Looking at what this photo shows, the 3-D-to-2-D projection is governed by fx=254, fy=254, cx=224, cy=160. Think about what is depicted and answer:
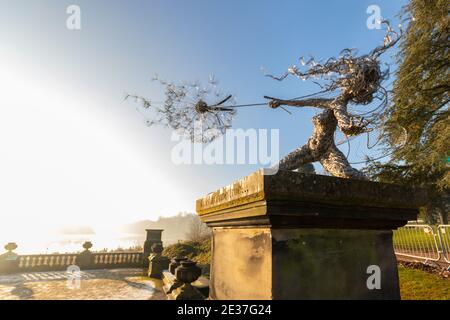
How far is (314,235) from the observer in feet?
4.60

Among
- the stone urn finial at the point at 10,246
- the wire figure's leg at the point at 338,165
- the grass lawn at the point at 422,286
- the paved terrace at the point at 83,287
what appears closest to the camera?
the wire figure's leg at the point at 338,165

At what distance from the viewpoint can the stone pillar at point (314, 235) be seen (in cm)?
129

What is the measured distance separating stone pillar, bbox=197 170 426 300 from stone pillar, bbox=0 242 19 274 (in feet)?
52.9

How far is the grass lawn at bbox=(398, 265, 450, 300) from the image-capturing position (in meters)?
5.04

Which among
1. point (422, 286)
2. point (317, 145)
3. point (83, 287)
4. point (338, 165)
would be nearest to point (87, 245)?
point (83, 287)

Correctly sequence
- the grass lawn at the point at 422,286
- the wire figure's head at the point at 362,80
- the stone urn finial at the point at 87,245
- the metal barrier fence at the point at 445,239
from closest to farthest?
the wire figure's head at the point at 362,80 → the grass lawn at the point at 422,286 → the metal barrier fence at the point at 445,239 → the stone urn finial at the point at 87,245

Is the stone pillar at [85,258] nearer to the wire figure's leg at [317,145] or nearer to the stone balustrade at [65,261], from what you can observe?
the stone balustrade at [65,261]

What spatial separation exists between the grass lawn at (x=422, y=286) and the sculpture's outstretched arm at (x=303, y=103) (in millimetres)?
5007

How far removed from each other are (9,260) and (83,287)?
6.60 meters

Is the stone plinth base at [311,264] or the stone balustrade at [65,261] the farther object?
the stone balustrade at [65,261]

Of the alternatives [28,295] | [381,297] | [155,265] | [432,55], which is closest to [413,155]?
[432,55]

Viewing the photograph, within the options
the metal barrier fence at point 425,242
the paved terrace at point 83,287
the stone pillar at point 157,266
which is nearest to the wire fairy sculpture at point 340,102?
the paved terrace at point 83,287

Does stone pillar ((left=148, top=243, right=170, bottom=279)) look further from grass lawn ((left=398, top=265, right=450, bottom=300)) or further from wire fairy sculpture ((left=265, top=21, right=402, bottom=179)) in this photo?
wire fairy sculpture ((left=265, top=21, right=402, bottom=179))
